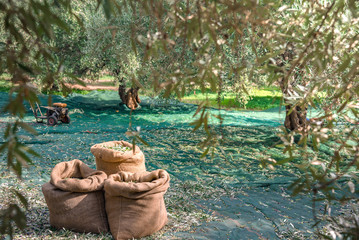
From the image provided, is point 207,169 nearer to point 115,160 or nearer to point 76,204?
point 115,160

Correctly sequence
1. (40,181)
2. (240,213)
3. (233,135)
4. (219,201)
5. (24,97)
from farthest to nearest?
(233,135) < (40,181) < (219,201) < (240,213) < (24,97)

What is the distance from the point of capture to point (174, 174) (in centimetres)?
732

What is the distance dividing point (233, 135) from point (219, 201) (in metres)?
6.05

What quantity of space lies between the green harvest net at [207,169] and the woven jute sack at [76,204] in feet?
2.83

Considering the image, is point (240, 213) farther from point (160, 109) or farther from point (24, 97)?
point (160, 109)

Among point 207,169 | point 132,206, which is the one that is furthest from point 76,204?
point 207,169

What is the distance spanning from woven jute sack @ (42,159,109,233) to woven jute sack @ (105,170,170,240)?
13cm

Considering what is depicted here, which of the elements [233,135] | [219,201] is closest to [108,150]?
[219,201]

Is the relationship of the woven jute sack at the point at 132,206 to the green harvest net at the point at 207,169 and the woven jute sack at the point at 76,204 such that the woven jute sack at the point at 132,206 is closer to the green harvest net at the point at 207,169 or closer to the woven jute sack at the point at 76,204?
the woven jute sack at the point at 76,204

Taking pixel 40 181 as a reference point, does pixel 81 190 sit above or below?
above

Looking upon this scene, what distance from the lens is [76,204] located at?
420cm

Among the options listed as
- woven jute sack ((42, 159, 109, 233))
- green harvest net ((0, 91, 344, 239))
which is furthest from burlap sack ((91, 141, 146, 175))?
woven jute sack ((42, 159, 109, 233))

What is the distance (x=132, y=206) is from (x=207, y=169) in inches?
151

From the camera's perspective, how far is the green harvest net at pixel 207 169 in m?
4.82
